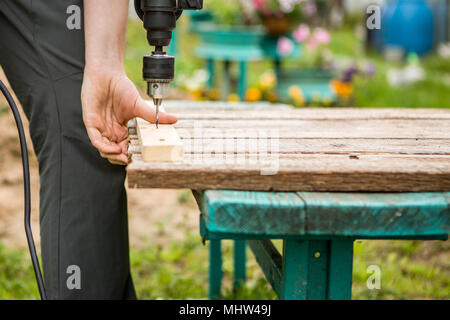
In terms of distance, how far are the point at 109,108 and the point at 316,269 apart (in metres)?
0.62

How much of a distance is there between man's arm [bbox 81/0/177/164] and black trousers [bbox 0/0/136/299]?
17cm

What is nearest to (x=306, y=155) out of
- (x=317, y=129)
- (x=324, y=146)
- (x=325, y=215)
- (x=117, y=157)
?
(x=324, y=146)

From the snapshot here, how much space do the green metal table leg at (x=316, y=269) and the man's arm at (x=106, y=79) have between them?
1.47 ft

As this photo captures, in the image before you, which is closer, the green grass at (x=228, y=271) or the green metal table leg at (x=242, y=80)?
the green grass at (x=228, y=271)

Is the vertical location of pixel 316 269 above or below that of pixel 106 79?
below

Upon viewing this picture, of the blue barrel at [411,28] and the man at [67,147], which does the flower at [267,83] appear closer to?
the man at [67,147]

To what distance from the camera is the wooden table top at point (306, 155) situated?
1.10m

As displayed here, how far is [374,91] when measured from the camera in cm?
596

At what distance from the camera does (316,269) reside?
1.30 metres

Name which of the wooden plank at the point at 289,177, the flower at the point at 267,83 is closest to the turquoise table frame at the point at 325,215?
the wooden plank at the point at 289,177

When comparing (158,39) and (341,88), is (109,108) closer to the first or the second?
(158,39)

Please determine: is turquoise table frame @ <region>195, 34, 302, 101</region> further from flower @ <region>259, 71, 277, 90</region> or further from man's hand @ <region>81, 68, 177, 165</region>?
man's hand @ <region>81, 68, 177, 165</region>
